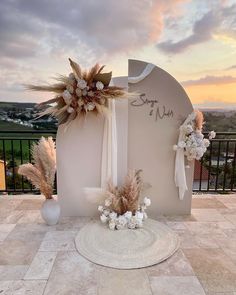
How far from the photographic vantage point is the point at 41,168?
275 centimetres

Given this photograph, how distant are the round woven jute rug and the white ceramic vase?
354 millimetres

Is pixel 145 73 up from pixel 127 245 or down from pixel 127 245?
up

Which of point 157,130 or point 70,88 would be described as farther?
point 157,130

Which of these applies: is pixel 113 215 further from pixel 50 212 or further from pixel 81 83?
pixel 81 83

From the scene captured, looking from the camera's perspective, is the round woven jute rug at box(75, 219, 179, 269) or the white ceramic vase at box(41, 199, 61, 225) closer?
the round woven jute rug at box(75, 219, 179, 269)

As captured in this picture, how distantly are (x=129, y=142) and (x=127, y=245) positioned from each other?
3.95 ft

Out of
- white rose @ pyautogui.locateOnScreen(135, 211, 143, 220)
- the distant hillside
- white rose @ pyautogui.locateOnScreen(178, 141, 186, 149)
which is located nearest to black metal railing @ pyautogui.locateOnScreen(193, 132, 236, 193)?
white rose @ pyautogui.locateOnScreen(178, 141, 186, 149)

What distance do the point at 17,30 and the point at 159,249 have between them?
151 inches

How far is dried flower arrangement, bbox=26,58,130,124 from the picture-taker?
2.62 metres

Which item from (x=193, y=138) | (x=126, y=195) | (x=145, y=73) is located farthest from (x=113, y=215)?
(x=145, y=73)

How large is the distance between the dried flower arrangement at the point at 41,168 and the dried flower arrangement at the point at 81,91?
0.39 metres

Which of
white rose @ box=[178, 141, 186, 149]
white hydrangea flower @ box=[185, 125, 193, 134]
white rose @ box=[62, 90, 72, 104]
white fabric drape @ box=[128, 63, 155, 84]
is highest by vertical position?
white fabric drape @ box=[128, 63, 155, 84]

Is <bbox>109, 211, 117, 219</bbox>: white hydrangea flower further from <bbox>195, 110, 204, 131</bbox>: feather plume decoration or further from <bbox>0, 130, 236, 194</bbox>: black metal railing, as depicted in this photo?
<bbox>0, 130, 236, 194</bbox>: black metal railing

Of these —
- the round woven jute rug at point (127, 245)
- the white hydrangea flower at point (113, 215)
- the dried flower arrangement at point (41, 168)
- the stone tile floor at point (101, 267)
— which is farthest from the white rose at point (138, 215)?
the dried flower arrangement at point (41, 168)
